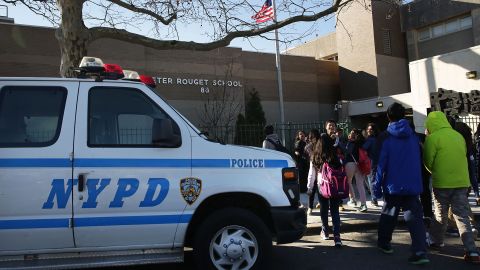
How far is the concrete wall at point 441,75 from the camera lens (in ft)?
63.7

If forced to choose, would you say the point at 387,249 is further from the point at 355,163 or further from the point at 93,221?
the point at 93,221

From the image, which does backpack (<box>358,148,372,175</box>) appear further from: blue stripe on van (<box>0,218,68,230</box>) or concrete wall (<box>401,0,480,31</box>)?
concrete wall (<box>401,0,480,31</box>)

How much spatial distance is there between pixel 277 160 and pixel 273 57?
26.2 m

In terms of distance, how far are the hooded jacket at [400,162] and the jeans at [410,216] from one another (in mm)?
171

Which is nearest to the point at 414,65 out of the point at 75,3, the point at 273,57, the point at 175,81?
the point at 273,57

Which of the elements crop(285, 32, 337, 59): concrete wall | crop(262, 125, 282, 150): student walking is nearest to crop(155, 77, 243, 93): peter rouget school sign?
crop(285, 32, 337, 59): concrete wall

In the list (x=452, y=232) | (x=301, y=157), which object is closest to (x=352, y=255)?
(x=452, y=232)

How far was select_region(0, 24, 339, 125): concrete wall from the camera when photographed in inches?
854

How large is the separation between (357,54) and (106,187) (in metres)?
27.5

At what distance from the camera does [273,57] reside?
3050 cm

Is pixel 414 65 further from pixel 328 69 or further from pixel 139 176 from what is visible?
pixel 139 176

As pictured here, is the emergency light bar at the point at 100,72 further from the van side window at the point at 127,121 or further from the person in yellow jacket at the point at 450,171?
the person in yellow jacket at the point at 450,171

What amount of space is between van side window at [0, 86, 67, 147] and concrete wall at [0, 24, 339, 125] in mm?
18072

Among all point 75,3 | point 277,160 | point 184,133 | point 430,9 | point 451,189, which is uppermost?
point 430,9
